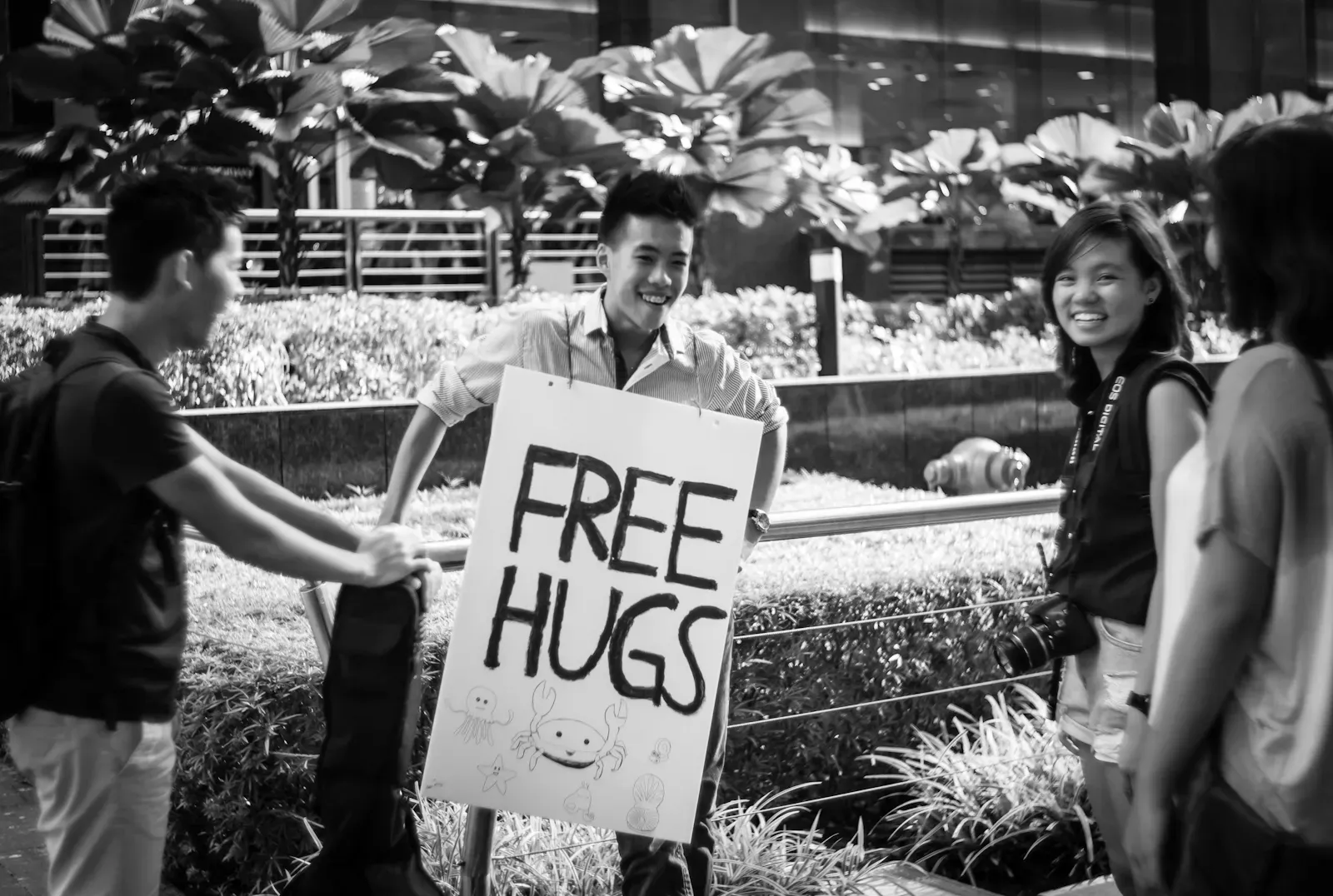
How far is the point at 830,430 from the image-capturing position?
40.2ft

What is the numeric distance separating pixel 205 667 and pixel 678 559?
84.9 inches

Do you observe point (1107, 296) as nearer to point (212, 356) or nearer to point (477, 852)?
point (477, 852)

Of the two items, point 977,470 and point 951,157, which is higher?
point 951,157

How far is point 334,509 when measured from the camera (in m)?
8.88

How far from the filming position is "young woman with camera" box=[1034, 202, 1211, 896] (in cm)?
310

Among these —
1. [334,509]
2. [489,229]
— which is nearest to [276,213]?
[489,229]

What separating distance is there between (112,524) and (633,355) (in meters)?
1.44

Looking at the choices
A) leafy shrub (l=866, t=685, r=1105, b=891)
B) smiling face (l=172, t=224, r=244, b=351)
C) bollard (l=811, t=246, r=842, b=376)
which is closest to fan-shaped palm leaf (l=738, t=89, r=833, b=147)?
bollard (l=811, t=246, r=842, b=376)

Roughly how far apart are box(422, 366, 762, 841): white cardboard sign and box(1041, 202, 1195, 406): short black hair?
854 mm

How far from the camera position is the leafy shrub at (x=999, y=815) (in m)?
4.93

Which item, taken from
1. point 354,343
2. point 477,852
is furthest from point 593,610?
point 354,343

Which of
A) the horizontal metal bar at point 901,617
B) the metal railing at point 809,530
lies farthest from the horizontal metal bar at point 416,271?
the metal railing at point 809,530

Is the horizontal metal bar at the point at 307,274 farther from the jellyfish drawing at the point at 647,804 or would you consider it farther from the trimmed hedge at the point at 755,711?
the jellyfish drawing at the point at 647,804

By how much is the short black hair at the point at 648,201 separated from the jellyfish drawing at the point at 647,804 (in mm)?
1274
